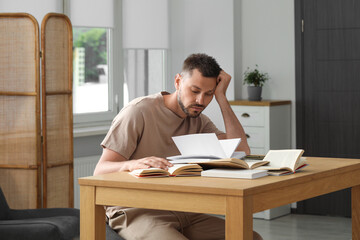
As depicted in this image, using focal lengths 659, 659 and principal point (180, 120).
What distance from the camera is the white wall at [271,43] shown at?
19.3 ft

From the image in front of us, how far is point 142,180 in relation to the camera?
239 centimetres

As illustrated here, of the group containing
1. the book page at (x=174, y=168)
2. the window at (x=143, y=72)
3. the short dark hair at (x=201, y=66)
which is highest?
the window at (x=143, y=72)

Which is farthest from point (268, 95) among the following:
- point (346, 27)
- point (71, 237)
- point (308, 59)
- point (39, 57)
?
point (71, 237)

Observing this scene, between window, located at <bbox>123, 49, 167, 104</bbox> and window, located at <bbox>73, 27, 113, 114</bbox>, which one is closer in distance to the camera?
window, located at <bbox>73, 27, 113, 114</bbox>

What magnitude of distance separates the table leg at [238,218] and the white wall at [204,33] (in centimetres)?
378

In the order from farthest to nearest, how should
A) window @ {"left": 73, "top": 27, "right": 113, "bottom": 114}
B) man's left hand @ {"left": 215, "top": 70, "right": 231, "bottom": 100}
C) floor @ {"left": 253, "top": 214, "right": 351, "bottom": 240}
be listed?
window @ {"left": 73, "top": 27, "right": 113, "bottom": 114} < floor @ {"left": 253, "top": 214, "right": 351, "bottom": 240} < man's left hand @ {"left": 215, "top": 70, "right": 231, "bottom": 100}

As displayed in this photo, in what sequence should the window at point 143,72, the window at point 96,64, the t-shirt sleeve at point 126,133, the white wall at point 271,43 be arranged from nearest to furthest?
the t-shirt sleeve at point 126,133, the window at point 96,64, the white wall at point 271,43, the window at point 143,72

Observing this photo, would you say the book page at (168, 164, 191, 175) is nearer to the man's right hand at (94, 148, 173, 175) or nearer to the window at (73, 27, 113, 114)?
the man's right hand at (94, 148, 173, 175)

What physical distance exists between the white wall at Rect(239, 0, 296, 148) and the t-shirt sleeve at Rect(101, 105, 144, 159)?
320 centimetres

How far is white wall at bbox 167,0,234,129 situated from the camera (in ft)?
19.6

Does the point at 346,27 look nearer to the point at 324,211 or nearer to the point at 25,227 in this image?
the point at 324,211

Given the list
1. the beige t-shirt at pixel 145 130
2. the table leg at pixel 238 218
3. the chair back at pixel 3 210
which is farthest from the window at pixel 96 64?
the table leg at pixel 238 218

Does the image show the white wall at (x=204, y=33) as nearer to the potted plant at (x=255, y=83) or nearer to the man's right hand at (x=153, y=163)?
the potted plant at (x=255, y=83)

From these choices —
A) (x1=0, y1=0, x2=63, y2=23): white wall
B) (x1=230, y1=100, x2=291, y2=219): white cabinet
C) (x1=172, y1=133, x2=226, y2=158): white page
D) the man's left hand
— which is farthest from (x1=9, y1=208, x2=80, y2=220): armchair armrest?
(x1=230, y1=100, x2=291, y2=219): white cabinet
